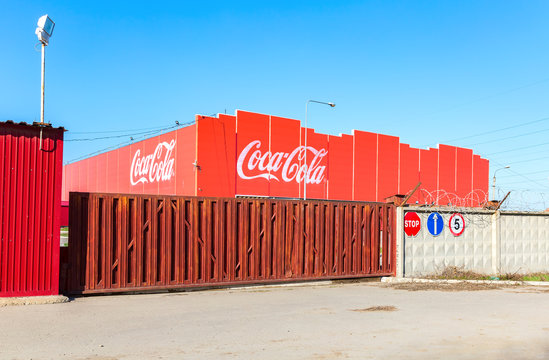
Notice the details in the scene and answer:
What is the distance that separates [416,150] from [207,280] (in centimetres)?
4231

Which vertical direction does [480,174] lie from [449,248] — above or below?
above

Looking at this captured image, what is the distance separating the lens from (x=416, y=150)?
173 ft

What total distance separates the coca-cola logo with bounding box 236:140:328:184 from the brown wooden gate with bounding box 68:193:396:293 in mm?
23131

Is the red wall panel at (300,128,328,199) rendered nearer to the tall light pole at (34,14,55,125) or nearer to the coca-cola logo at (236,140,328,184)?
the coca-cola logo at (236,140,328,184)

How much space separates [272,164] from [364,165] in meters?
10.7

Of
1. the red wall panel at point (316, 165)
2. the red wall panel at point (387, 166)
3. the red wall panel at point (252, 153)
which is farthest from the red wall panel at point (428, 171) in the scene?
the red wall panel at point (252, 153)

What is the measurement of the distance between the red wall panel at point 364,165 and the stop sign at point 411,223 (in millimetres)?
29014

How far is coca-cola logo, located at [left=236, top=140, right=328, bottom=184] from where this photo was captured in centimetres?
3997

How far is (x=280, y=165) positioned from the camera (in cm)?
4191

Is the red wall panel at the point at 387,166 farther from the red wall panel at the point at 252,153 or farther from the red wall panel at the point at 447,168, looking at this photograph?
the red wall panel at the point at 252,153

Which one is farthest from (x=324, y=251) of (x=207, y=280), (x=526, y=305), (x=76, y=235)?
(x=76, y=235)

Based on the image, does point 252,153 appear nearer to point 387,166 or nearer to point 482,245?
point 387,166

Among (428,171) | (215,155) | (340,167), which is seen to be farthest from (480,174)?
(215,155)

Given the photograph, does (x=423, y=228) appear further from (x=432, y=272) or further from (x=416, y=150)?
(x=416, y=150)
